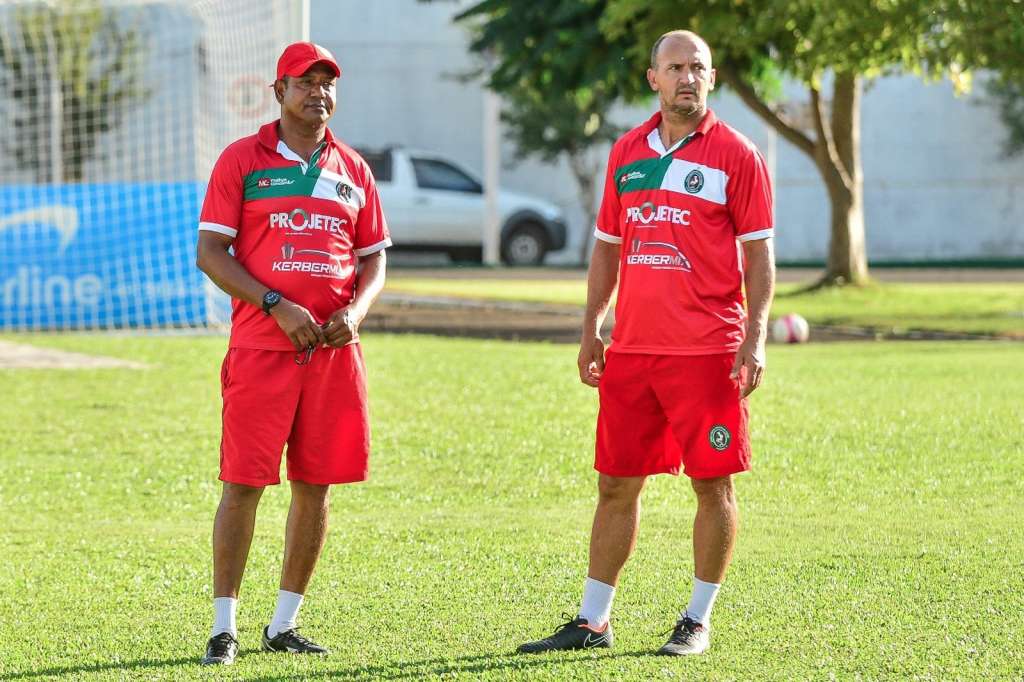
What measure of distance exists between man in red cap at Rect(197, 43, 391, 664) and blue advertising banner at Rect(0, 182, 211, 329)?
12.7 meters

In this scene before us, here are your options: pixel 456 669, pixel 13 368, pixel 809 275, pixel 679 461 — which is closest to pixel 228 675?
pixel 456 669

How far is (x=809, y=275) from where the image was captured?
28844 millimetres

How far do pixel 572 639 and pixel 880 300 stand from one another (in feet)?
55.5

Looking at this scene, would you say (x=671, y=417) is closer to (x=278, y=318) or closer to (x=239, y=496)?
(x=278, y=318)

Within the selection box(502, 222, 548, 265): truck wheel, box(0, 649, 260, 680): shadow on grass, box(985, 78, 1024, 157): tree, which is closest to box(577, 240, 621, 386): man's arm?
box(0, 649, 260, 680): shadow on grass

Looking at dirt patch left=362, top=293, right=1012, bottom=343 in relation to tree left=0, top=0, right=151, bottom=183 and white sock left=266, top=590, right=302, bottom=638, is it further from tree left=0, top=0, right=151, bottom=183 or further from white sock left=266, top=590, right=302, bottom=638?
white sock left=266, top=590, right=302, bottom=638

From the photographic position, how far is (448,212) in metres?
31.7

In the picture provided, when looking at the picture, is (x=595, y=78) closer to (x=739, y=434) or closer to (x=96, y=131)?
(x=96, y=131)

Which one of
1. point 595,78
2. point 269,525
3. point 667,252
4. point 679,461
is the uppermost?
point 595,78

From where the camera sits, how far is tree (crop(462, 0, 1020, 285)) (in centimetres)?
1703

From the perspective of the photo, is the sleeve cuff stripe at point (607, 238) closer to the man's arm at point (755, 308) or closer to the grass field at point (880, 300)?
the man's arm at point (755, 308)

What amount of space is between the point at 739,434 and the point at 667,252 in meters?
0.62

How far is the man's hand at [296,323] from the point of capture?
4770 mm

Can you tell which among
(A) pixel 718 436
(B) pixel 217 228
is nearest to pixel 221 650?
(B) pixel 217 228
